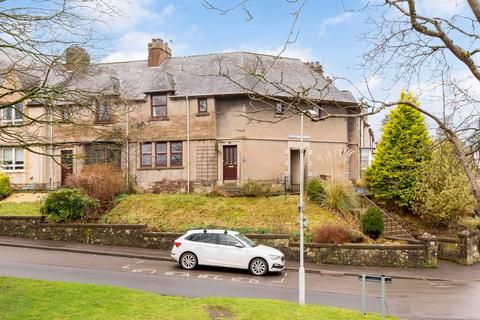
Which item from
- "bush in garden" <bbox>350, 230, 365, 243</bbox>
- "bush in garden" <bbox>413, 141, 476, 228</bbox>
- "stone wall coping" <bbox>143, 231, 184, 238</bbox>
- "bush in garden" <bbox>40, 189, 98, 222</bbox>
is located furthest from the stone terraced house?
"bush in garden" <bbox>350, 230, 365, 243</bbox>

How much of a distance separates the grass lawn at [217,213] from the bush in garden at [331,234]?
1.33 m

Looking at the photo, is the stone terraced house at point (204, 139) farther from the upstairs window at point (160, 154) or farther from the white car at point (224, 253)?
the white car at point (224, 253)

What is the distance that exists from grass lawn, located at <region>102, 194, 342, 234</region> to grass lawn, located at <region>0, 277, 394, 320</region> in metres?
11.3

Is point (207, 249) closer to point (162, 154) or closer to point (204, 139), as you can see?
point (204, 139)

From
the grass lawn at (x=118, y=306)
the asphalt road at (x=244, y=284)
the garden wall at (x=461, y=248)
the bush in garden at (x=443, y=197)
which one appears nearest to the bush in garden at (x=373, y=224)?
the garden wall at (x=461, y=248)

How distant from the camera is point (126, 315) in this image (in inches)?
405

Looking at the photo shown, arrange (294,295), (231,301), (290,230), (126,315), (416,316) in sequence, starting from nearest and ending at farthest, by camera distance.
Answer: (126,315)
(231,301)
(416,316)
(294,295)
(290,230)

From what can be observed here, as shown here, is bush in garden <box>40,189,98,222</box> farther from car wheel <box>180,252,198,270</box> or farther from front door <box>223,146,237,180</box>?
car wheel <box>180,252,198,270</box>

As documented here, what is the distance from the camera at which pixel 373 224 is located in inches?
913

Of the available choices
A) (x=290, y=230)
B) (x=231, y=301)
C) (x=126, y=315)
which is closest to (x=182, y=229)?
(x=290, y=230)

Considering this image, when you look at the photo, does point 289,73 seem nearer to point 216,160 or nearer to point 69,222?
point 216,160

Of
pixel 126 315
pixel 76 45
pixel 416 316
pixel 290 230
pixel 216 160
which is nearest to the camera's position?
pixel 126 315

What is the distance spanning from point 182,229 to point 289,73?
48.0 feet

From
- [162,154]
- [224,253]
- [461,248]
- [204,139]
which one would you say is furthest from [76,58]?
[461,248]
